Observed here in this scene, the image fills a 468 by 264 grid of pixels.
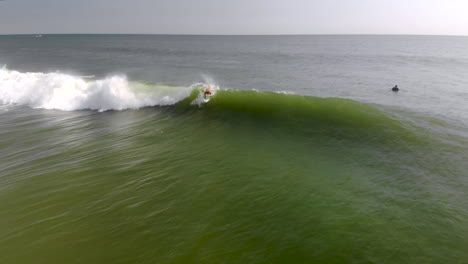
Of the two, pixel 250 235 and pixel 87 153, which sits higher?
pixel 87 153

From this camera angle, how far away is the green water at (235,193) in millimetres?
5133

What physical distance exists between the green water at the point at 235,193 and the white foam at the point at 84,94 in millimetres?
4044

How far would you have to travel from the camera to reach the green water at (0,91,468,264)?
513 cm

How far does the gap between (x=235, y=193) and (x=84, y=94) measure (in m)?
14.8

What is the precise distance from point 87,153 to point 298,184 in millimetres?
7416

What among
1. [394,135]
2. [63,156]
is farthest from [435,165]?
[63,156]

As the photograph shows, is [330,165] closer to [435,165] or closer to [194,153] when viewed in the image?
[435,165]

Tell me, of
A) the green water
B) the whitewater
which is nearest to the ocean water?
the green water

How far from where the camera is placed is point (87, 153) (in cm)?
959

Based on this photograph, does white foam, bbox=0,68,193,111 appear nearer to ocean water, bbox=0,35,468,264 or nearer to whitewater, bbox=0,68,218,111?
whitewater, bbox=0,68,218,111

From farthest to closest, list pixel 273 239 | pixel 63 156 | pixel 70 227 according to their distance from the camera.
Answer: pixel 63 156 → pixel 70 227 → pixel 273 239

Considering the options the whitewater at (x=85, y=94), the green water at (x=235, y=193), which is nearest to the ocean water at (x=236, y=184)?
the green water at (x=235, y=193)

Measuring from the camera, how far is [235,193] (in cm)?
688

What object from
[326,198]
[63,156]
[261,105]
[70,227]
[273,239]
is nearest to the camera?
[273,239]
